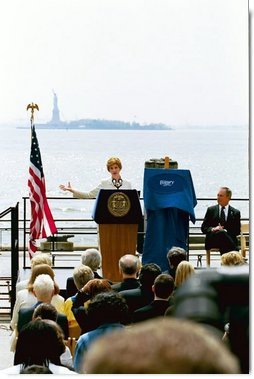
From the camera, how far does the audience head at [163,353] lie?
1116mm

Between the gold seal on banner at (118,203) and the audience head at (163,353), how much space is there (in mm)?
5932

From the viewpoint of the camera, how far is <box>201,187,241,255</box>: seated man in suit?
7.79 m

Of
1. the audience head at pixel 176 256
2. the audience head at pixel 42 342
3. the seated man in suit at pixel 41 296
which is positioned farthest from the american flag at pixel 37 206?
the audience head at pixel 42 342

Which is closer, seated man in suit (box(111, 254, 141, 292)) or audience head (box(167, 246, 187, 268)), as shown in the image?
seated man in suit (box(111, 254, 141, 292))

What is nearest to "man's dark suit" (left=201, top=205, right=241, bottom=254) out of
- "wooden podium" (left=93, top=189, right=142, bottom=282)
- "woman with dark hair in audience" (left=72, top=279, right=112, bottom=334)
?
"wooden podium" (left=93, top=189, right=142, bottom=282)

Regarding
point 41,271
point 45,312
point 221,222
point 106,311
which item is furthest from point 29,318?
point 221,222

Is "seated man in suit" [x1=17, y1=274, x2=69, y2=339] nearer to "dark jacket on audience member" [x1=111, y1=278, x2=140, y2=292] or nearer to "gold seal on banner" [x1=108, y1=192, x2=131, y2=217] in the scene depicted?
"dark jacket on audience member" [x1=111, y1=278, x2=140, y2=292]

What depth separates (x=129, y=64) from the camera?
305 feet

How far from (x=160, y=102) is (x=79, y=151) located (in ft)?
33.7

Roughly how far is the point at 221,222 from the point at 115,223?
3.39 ft

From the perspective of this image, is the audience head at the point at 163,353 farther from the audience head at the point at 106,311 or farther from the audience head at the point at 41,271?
the audience head at the point at 41,271

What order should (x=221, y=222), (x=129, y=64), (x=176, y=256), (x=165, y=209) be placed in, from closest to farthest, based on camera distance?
(x=176, y=256), (x=165, y=209), (x=221, y=222), (x=129, y=64)

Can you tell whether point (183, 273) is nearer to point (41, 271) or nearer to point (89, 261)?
point (41, 271)

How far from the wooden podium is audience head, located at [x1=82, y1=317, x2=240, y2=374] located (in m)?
5.93
